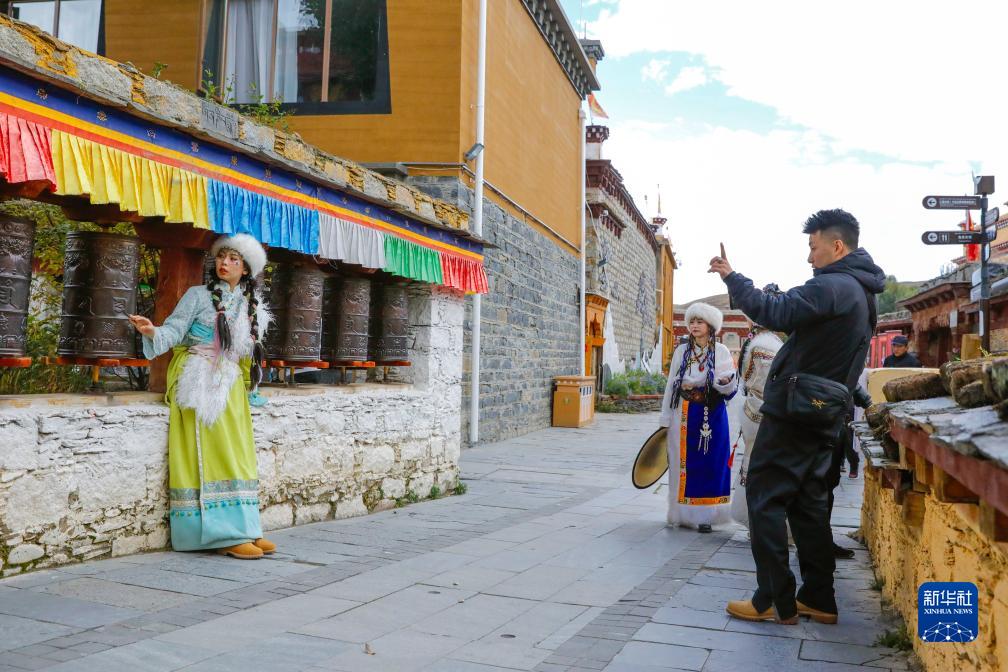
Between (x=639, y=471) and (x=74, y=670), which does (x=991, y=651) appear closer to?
(x=74, y=670)

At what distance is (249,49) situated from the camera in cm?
1346

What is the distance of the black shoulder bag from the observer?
4.14 meters

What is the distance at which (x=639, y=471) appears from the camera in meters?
7.45

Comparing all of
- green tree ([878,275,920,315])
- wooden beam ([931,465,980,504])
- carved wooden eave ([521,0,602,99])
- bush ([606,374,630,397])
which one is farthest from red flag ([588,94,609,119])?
green tree ([878,275,920,315])

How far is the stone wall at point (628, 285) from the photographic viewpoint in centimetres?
2446

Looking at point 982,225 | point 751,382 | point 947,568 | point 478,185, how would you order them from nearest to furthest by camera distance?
point 947,568 < point 751,382 < point 982,225 < point 478,185

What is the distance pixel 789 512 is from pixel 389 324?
13.8ft

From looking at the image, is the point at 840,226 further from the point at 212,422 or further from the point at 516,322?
the point at 516,322

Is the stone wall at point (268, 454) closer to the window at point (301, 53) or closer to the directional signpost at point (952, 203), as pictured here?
the window at point (301, 53)

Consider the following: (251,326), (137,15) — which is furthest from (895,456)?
(137,15)

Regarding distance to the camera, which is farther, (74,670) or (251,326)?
(251,326)

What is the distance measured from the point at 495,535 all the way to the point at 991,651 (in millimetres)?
4158

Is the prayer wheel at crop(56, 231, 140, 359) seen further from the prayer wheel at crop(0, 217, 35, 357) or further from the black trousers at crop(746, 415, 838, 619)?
the black trousers at crop(746, 415, 838, 619)

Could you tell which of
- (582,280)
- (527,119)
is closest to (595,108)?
(582,280)
